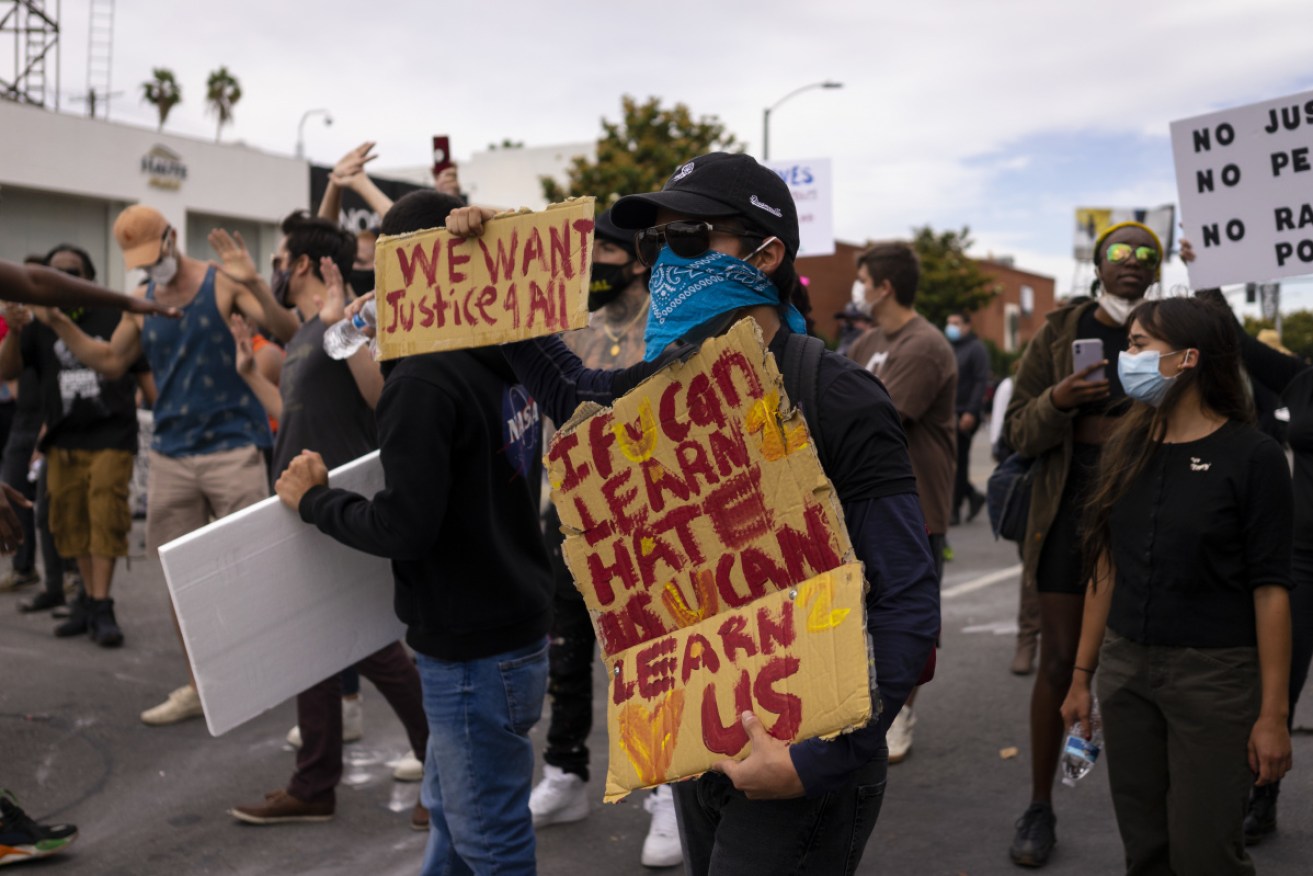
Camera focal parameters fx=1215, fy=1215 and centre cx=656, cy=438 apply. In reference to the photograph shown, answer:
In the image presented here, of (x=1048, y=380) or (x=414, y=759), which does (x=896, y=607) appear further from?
(x=414, y=759)

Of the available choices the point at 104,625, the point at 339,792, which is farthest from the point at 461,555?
the point at 104,625

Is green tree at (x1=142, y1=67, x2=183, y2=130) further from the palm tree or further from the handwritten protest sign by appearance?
the handwritten protest sign

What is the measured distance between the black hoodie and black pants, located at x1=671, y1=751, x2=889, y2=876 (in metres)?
1.10

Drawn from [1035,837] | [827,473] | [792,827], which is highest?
[827,473]

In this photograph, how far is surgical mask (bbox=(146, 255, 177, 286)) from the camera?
18.7 ft

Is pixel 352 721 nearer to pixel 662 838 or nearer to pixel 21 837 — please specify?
pixel 21 837

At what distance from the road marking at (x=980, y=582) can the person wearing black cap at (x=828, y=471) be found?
672cm

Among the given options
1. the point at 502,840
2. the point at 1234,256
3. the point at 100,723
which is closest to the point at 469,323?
the point at 502,840

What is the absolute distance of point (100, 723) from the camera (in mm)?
→ 5617

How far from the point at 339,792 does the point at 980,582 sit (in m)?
5.78

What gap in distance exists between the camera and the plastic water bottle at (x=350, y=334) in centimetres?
331

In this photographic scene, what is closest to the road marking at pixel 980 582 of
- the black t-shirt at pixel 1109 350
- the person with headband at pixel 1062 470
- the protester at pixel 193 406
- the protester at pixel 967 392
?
the protester at pixel 967 392

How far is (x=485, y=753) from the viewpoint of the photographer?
3072 mm

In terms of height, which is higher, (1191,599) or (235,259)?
(235,259)
